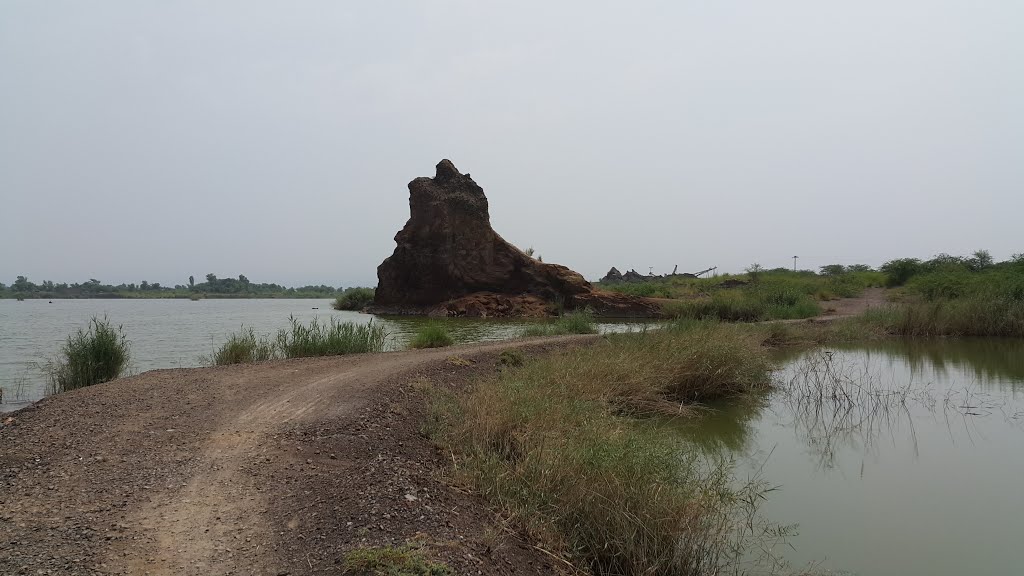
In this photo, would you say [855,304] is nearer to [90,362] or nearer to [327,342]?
[327,342]

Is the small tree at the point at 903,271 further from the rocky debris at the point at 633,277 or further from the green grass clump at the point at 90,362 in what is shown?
the green grass clump at the point at 90,362

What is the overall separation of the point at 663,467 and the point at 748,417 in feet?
16.2

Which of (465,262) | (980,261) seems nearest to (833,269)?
(980,261)

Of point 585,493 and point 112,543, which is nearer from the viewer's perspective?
point 112,543

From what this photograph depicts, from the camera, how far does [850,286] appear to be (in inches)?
1478

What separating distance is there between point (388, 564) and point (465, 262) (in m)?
32.4

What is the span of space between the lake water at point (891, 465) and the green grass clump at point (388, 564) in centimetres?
295

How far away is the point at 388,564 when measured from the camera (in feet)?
9.96

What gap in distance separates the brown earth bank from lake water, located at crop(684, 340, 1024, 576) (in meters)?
2.90

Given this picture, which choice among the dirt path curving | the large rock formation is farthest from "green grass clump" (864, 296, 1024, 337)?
the large rock formation

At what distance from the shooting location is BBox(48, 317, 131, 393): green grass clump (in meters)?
9.55

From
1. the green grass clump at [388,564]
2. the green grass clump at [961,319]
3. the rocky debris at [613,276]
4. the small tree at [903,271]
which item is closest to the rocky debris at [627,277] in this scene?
the rocky debris at [613,276]

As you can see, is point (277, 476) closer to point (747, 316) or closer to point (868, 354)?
point (868, 354)

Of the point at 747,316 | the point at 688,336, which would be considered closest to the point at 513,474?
the point at 688,336
